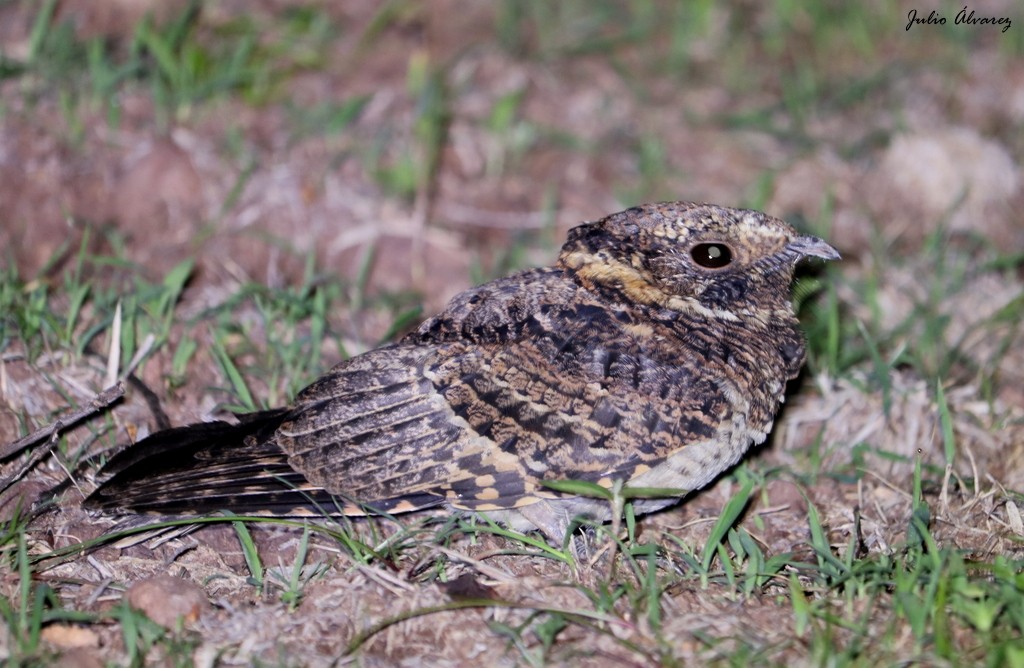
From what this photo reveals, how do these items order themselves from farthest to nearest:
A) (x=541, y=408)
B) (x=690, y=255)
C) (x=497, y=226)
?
(x=497, y=226) → (x=690, y=255) → (x=541, y=408)

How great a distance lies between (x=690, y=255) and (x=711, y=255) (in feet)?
0.23

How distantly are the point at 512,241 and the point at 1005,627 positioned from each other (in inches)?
115

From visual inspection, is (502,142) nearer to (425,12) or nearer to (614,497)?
(425,12)

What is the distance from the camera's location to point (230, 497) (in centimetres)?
295

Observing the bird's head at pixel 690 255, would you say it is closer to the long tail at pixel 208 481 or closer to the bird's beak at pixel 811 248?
the bird's beak at pixel 811 248

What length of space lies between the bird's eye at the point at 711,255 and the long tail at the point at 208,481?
134 centimetres

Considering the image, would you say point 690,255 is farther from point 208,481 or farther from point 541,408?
point 208,481

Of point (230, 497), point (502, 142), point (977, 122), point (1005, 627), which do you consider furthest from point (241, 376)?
point (977, 122)

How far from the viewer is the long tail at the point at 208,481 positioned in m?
2.94

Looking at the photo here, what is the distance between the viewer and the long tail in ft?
9.63

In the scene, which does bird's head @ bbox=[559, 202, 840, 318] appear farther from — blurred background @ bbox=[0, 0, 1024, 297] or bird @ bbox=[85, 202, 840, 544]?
blurred background @ bbox=[0, 0, 1024, 297]

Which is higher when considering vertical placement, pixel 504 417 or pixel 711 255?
pixel 711 255

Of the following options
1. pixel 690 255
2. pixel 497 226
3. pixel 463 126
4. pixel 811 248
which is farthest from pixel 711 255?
pixel 463 126

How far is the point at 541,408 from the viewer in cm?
288
